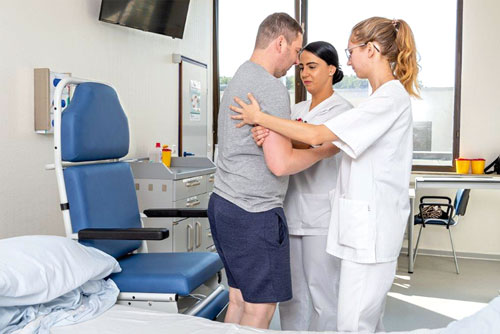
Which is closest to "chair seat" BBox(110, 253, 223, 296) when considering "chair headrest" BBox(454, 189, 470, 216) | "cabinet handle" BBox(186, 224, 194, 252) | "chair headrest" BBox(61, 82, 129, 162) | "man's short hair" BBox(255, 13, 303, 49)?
"chair headrest" BBox(61, 82, 129, 162)

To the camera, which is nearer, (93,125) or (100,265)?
(100,265)

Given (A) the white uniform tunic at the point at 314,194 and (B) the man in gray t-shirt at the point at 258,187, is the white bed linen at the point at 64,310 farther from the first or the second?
(A) the white uniform tunic at the point at 314,194

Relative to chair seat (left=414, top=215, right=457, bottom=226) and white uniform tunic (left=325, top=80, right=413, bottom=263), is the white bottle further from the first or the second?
white uniform tunic (left=325, top=80, right=413, bottom=263)

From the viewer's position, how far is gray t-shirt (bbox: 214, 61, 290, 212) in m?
1.73

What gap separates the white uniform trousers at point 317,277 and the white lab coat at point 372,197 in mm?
438

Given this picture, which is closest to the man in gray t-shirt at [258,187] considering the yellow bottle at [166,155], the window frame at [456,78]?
the yellow bottle at [166,155]

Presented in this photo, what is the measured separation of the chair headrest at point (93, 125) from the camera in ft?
7.00

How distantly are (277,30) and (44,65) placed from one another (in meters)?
1.67

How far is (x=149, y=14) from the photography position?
3.81m

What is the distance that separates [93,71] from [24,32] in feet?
2.12

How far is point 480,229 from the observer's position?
15.8 ft

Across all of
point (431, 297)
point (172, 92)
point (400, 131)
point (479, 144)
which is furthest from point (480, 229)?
point (400, 131)

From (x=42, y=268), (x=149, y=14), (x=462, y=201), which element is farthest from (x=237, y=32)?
(x=42, y=268)

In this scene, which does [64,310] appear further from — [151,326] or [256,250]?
[256,250]
